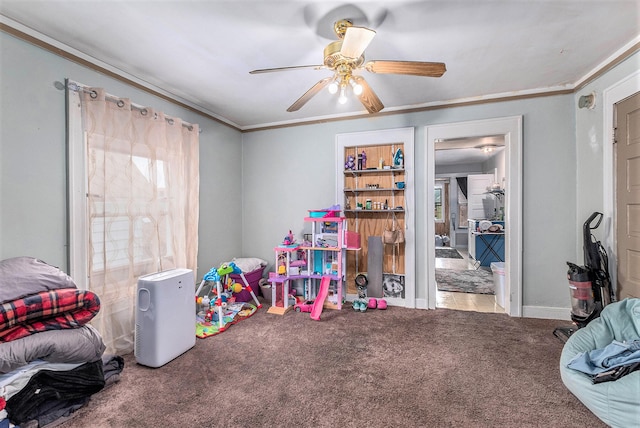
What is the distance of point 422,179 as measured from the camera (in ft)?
11.3

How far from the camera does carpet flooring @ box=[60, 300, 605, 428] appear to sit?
5.39ft

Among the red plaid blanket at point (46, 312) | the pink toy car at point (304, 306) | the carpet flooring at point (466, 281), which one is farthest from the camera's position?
the carpet flooring at point (466, 281)

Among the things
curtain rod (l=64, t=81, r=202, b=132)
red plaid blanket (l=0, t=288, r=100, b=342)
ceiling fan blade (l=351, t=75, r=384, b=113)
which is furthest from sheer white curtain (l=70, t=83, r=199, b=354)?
ceiling fan blade (l=351, t=75, r=384, b=113)

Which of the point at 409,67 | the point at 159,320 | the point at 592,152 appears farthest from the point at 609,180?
the point at 159,320

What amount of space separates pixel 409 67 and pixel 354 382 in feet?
7.10

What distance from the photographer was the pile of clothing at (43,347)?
151 centimetres

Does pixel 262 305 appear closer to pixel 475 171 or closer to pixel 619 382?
pixel 619 382

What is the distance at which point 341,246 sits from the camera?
3.39 meters

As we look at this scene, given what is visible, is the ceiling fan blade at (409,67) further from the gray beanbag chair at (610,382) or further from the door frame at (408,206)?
the gray beanbag chair at (610,382)

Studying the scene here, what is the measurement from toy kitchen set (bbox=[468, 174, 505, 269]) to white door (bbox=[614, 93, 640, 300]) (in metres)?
3.23

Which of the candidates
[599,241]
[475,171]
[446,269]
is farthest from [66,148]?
[475,171]

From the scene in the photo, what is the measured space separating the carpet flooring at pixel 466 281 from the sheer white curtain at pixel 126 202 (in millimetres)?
3876

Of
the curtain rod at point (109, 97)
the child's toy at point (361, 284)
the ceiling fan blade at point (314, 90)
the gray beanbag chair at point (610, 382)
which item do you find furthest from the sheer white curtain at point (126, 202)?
the gray beanbag chair at point (610, 382)

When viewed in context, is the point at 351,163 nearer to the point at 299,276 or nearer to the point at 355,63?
the point at 299,276
